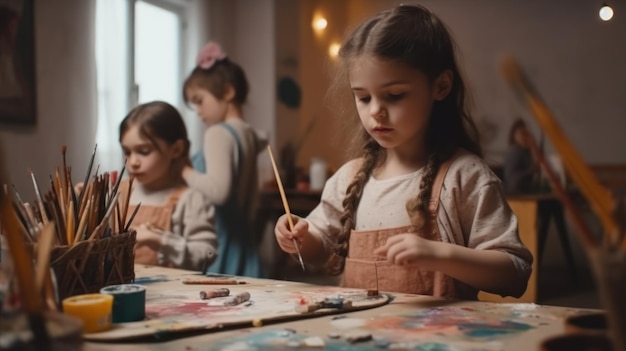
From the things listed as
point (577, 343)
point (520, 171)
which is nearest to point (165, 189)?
point (577, 343)

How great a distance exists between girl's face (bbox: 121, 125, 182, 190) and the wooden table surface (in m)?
1.13

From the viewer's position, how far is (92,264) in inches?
32.4

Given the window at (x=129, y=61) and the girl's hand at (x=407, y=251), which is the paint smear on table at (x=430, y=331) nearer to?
the girl's hand at (x=407, y=251)

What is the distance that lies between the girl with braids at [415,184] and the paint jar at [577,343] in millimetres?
445

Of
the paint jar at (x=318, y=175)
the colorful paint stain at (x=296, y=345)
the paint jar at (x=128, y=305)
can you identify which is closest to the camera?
the colorful paint stain at (x=296, y=345)

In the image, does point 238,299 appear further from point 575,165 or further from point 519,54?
point 519,54

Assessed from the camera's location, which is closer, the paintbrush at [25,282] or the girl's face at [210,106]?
the paintbrush at [25,282]

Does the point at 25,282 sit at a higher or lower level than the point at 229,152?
lower

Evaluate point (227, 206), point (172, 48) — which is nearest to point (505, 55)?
point (227, 206)

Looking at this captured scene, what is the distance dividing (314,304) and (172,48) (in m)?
2.83

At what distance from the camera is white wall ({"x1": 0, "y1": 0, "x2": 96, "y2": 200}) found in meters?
2.27

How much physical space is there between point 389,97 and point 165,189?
985mm

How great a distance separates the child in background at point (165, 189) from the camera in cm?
179

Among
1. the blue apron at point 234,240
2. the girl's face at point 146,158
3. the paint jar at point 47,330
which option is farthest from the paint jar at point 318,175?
the paint jar at point 47,330
